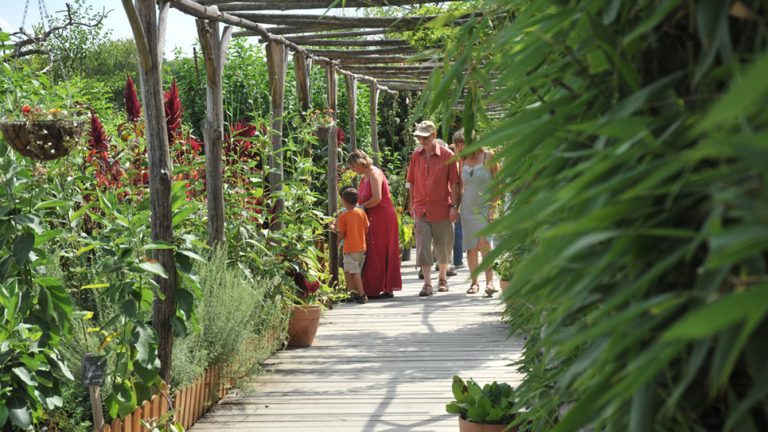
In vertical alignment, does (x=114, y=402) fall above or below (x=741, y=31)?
below

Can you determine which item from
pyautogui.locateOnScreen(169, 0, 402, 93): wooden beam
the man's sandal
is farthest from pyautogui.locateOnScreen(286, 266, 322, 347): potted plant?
the man's sandal

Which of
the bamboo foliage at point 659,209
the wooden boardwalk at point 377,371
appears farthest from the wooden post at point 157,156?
the bamboo foliage at point 659,209

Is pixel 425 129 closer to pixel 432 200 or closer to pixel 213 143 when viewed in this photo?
pixel 432 200

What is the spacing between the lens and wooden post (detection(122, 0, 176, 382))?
13.8 feet

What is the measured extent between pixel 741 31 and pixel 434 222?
8.68m

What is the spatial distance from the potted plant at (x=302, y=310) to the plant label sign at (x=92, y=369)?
347 centimetres

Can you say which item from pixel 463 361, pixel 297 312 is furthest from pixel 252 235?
pixel 463 361

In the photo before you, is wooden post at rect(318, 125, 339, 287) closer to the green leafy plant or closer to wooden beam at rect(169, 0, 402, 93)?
wooden beam at rect(169, 0, 402, 93)

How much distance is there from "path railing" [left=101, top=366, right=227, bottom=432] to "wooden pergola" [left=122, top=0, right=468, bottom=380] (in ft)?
0.61

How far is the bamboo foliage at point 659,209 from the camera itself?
709 millimetres

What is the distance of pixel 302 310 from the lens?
22.7ft

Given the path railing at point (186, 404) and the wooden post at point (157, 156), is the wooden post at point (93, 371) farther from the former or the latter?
the wooden post at point (157, 156)

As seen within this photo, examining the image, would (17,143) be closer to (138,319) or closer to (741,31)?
(138,319)

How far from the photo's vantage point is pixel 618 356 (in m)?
0.96
